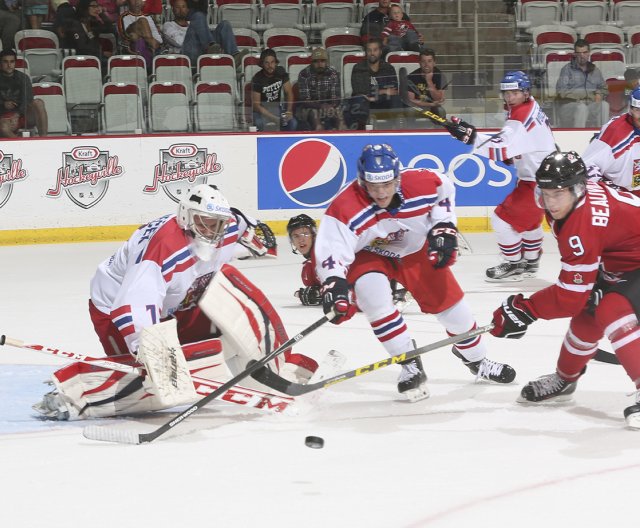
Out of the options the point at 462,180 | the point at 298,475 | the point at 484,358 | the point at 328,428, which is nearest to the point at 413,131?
the point at 462,180

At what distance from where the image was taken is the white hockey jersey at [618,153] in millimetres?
6816

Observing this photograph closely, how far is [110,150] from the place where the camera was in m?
9.31

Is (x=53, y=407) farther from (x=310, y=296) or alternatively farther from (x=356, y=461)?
(x=310, y=296)

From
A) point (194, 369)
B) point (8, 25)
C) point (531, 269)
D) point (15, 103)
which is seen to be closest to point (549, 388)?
point (194, 369)

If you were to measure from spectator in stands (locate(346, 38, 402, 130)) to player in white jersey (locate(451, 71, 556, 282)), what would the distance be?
2.05 metres

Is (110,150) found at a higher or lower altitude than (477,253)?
higher

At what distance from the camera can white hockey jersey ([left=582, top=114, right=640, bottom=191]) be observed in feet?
22.4

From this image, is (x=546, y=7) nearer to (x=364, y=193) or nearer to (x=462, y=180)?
(x=462, y=180)

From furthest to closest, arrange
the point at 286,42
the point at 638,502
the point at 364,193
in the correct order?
1. the point at 286,42
2. the point at 364,193
3. the point at 638,502

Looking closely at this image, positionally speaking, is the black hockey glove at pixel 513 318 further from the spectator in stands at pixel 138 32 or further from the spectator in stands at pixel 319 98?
the spectator in stands at pixel 138 32

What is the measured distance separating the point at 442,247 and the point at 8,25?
6.20 meters

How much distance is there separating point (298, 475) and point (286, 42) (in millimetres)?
7018

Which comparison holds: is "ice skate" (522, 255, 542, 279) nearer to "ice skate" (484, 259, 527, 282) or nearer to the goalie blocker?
"ice skate" (484, 259, 527, 282)

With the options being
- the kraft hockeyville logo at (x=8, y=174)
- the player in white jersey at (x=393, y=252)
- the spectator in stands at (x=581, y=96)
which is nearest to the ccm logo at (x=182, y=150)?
the kraft hockeyville logo at (x=8, y=174)
